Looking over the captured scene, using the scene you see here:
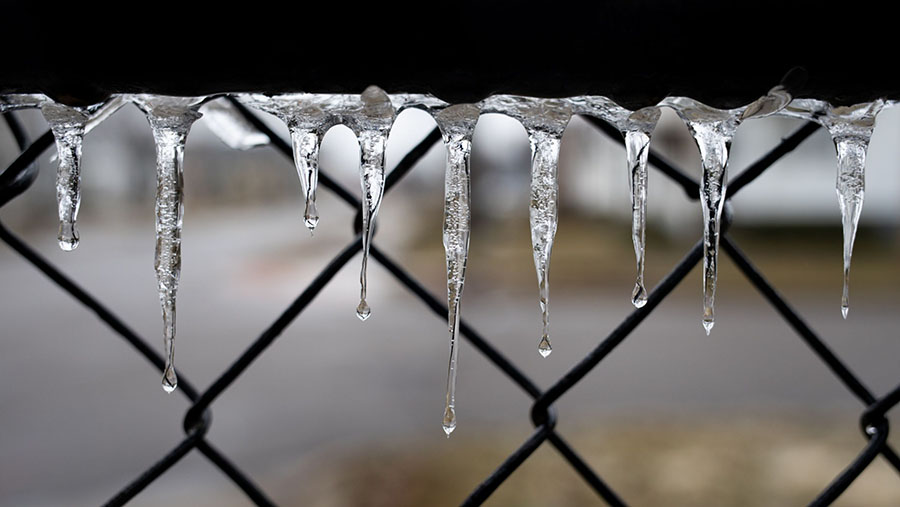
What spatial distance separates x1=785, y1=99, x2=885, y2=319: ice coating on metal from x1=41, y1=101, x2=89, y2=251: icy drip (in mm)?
442

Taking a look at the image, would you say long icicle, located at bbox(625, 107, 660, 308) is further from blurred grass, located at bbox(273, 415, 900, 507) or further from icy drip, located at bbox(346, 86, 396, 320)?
blurred grass, located at bbox(273, 415, 900, 507)

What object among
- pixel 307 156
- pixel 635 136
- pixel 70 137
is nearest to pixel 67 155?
pixel 70 137

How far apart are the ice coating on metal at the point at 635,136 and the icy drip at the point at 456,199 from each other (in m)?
0.07

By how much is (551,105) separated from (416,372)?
6.10 m

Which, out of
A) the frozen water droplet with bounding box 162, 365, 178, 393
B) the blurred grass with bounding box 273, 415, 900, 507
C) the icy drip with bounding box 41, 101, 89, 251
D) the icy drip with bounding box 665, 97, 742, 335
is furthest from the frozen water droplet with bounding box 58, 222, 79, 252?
the blurred grass with bounding box 273, 415, 900, 507

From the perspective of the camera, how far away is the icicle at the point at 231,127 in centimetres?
59

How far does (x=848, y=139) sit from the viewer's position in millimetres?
472

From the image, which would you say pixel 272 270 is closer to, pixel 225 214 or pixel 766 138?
pixel 766 138

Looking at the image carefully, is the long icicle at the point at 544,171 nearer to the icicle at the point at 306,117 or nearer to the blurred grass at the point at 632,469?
the icicle at the point at 306,117

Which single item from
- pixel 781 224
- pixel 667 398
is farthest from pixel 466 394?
pixel 781 224

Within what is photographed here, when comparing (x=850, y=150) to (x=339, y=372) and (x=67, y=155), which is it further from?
(x=339, y=372)

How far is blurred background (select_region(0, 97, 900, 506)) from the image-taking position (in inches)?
148

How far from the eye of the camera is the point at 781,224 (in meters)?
12.9

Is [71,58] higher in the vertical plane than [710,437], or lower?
higher
